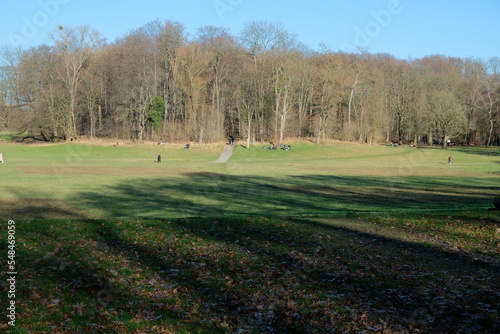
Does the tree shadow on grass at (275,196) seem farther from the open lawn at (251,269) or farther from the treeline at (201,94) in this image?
the treeline at (201,94)

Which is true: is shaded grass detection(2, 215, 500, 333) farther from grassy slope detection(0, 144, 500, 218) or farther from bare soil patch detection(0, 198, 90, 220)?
grassy slope detection(0, 144, 500, 218)

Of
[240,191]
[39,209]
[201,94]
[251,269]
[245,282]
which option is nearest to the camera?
[245,282]

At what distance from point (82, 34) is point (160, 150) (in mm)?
27056

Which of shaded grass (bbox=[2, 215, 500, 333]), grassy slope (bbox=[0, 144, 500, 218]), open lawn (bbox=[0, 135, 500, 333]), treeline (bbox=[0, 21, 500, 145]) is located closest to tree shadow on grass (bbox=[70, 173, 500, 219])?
grassy slope (bbox=[0, 144, 500, 218])

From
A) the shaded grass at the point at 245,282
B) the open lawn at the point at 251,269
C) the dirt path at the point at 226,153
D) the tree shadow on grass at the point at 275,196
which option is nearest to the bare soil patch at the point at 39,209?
the open lawn at the point at 251,269

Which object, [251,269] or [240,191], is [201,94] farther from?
[251,269]

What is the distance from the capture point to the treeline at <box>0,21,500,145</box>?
78.1 m

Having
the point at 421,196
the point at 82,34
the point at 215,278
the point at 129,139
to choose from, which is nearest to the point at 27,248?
the point at 215,278

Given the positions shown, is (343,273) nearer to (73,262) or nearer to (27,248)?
(73,262)

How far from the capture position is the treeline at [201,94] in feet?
256

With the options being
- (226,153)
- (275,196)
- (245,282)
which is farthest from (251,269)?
(226,153)

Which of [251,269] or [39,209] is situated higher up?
[251,269]

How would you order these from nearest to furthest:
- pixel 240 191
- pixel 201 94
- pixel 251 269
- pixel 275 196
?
pixel 251 269 < pixel 275 196 < pixel 240 191 < pixel 201 94

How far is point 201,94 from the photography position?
80625mm
